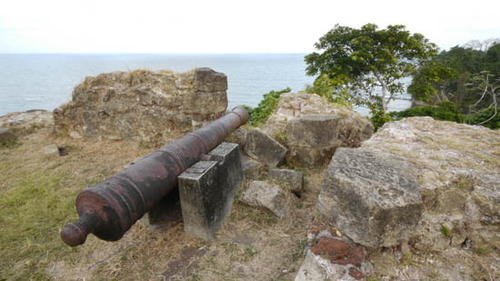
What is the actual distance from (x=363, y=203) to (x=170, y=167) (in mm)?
2126

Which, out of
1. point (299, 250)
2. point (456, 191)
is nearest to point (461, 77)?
point (456, 191)

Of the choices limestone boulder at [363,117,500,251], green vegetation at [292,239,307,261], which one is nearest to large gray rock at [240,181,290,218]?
green vegetation at [292,239,307,261]

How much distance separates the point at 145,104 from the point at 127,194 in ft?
15.1

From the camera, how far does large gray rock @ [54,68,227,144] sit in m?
6.95

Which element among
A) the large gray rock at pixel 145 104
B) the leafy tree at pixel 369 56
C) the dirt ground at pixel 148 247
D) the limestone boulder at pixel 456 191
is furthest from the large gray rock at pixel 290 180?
the leafy tree at pixel 369 56

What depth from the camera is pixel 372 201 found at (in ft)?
8.71

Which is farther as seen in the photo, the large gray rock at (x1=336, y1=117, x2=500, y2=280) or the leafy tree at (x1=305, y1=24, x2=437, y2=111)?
the leafy tree at (x1=305, y1=24, x2=437, y2=111)

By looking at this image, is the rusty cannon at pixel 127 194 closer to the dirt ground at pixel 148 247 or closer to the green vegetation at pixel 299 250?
the dirt ground at pixel 148 247

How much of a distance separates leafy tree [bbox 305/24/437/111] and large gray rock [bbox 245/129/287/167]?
32.2 ft

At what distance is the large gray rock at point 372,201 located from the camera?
2.65 meters

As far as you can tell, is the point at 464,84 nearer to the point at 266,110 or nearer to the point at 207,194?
the point at 266,110

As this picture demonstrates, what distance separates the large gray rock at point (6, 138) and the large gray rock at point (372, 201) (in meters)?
8.30

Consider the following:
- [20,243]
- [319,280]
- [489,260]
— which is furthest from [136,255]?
[489,260]

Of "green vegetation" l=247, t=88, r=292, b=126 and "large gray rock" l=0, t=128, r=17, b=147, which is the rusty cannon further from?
"large gray rock" l=0, t=128, r=17, b=147
